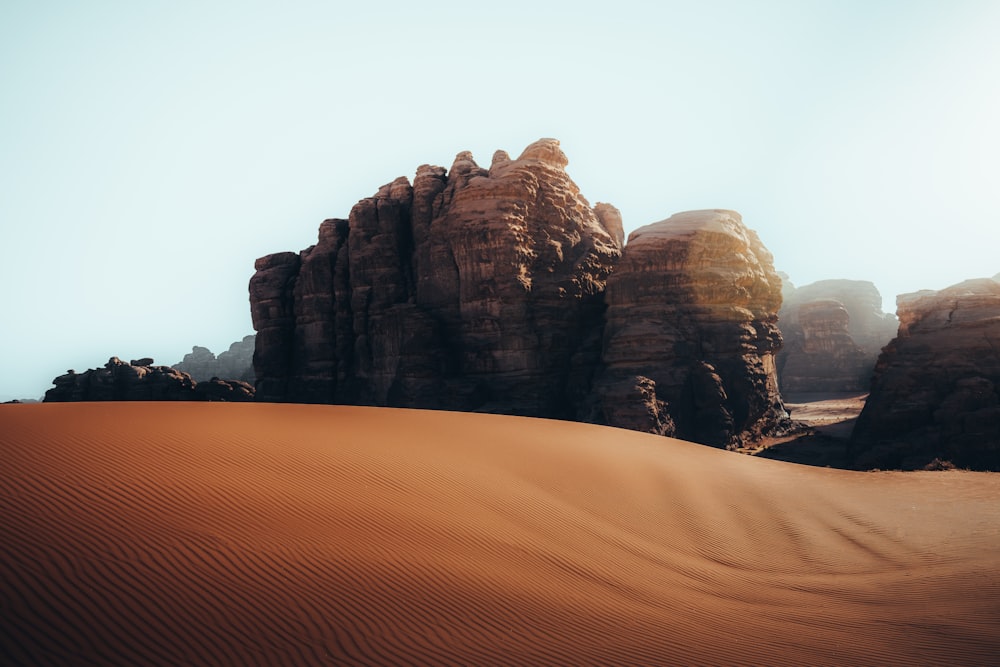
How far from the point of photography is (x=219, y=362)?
3533 inches

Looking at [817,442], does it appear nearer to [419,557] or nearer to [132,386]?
[419,557]

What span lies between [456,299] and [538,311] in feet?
20.5

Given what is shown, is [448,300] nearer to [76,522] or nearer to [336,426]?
[336,426]

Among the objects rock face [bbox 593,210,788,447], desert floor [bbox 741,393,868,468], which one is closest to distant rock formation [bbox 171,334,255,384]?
rock face [bbox 593,210,788,447]

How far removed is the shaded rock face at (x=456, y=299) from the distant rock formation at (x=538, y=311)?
10cm

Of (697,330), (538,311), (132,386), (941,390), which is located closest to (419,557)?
(941,390)

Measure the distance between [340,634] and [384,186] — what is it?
44.6m

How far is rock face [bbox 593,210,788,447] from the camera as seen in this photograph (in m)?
30.9

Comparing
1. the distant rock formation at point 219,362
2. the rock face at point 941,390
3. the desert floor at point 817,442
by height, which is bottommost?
the desert floor at point 817,442

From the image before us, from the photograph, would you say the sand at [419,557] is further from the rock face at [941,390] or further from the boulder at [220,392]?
the boulder at [220,392]

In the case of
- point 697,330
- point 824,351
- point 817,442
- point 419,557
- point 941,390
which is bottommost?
point 817,442

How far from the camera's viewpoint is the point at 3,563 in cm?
484

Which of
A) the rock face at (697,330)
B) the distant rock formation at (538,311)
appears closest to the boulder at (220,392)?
the distant rock formation at (538,311)

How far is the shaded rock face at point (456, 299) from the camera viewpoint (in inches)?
1393
